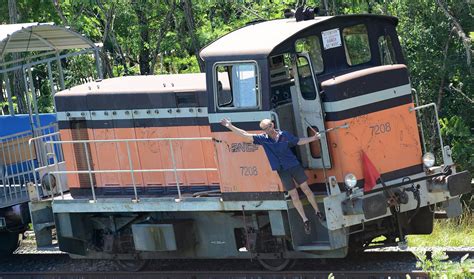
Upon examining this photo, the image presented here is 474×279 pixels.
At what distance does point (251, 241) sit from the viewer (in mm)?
11469

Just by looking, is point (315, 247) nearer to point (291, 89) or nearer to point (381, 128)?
point (381, 128)

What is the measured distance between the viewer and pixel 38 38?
1437 centimetres

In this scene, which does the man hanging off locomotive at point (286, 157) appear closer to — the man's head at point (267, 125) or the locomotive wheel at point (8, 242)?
the man's head at point (267, 125)

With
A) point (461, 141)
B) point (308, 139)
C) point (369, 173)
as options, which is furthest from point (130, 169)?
point (461, 141)

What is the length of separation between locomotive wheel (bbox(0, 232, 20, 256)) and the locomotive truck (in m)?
1.64

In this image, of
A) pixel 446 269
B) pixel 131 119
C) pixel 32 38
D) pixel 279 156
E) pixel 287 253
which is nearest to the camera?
pixel 446 269

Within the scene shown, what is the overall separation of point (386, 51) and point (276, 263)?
3081mm

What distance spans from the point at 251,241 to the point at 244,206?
0.56m

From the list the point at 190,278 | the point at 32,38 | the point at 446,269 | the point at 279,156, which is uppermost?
the point at 32,38

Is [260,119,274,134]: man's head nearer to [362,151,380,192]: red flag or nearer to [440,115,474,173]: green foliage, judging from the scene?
[362,151,380,192]: red flag

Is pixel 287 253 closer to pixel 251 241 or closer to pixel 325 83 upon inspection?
pixel 251 241

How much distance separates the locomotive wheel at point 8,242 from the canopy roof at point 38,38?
287 centimetres

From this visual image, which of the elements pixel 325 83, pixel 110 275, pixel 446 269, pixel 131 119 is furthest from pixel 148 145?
pixel 446 269

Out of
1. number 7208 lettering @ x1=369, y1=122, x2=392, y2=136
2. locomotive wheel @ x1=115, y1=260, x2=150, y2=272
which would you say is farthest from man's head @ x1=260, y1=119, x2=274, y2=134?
locomotive wheel @ x1=115, y1=260, x2=150, y2=272
